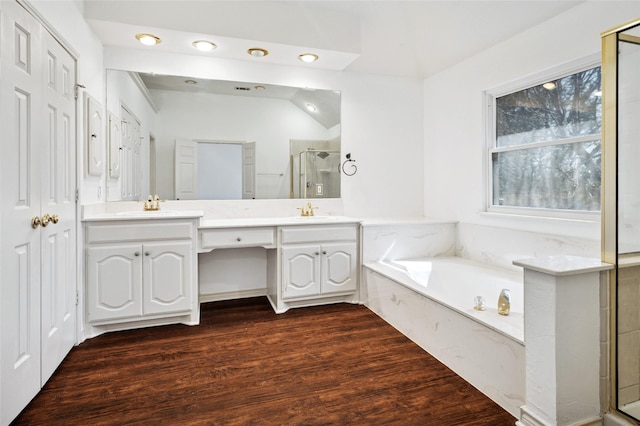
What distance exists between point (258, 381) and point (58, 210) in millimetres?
1501

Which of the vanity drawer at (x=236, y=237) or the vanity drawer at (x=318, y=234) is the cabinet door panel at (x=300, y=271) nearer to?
the vanity drawer at (x=318, y=234)

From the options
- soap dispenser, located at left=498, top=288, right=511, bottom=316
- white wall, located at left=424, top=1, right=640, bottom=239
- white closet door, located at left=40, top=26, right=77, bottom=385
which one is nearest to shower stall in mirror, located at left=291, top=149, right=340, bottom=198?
white wall, located at left=424, top=1, right=640, bottom=239

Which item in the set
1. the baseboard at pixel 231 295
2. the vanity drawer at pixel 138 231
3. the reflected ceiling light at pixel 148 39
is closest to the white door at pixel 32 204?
the vanity drawer at pixel 138 231

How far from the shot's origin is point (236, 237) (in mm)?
2994

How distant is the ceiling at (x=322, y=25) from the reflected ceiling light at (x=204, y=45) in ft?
0.18

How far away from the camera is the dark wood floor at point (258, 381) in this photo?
1.72m

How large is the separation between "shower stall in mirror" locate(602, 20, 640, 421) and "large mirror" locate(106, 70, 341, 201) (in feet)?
8.21

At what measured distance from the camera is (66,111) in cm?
226

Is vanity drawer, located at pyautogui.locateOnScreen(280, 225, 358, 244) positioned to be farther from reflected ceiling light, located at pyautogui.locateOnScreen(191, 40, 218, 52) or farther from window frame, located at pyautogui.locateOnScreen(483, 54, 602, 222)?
reflected ceiling light, located at pyautogui.locateOnScreen(191, 40, 218, 52)

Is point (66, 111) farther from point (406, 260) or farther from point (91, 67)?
point (406, 260)

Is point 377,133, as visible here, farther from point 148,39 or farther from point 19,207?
point 19,207

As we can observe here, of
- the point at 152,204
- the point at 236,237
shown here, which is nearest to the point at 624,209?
the point at 236,237

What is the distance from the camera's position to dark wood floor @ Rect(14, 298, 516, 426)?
67.9 inches

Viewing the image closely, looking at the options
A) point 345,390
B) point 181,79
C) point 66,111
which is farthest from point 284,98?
point 345,390
